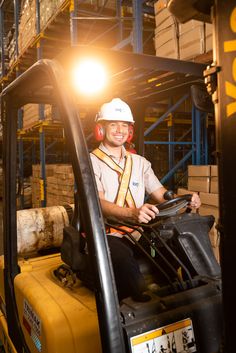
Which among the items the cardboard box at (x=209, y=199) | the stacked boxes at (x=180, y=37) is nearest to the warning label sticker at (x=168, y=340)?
the stacked boxes at (x=180, y=37)

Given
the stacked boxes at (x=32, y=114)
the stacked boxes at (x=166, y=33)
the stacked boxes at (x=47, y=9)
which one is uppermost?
the stacked boxes at (x=47, y=9)

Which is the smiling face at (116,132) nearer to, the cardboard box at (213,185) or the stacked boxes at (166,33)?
the stacked boxes at (166,33)

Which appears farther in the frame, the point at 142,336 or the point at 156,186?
the point at 156,186

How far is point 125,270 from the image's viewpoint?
178 cm

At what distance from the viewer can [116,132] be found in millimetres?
2508

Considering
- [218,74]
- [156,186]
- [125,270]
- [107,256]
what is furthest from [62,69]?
[156,186]

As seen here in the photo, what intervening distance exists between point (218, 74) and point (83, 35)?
300 inches

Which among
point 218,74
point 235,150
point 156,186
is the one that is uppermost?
point 218,74

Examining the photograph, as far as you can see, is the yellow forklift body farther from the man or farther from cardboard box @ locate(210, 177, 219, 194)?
cardboard box @ locate(210, 177, 219, 194)

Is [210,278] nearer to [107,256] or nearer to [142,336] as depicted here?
[142,336]

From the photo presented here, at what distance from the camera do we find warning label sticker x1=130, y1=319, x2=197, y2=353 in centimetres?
134

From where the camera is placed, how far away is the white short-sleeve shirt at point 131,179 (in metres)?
2.35

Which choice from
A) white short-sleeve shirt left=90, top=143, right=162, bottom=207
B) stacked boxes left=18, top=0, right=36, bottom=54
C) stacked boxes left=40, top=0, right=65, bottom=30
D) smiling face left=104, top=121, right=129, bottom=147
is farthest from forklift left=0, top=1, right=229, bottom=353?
stacked boxes left=18, top=0, right=36, bottom=54

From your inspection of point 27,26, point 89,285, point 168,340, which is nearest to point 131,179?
point 89,285
